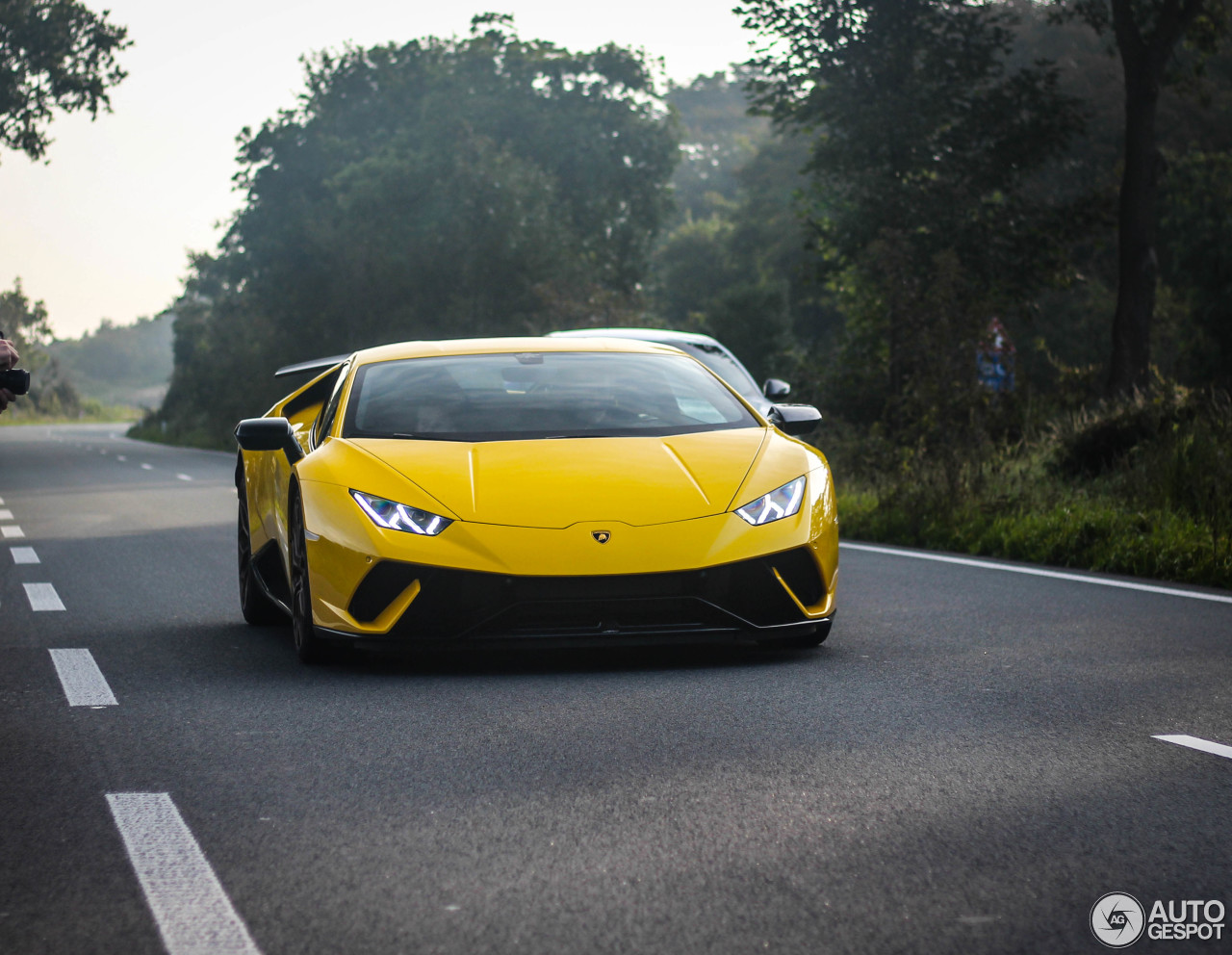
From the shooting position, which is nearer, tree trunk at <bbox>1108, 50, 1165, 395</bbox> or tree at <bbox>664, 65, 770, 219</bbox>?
tree trunk at <bbox>1108, 50, 1165, 395</bbox>

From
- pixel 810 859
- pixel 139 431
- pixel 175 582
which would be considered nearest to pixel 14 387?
pixel 810 859

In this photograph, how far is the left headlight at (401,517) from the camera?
20.6 feet

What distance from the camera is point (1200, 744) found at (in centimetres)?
512

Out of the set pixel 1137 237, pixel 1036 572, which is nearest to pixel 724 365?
pixel 1036 572

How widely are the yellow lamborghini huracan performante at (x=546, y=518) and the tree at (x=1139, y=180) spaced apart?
17868mm

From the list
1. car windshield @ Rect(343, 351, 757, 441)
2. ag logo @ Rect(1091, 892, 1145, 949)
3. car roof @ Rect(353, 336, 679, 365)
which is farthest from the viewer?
car roof @ Rect(353, 336, 679, 365)

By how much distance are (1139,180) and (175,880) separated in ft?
75.1

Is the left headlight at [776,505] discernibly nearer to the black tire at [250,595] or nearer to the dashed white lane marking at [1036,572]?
the black tire at [250,595]

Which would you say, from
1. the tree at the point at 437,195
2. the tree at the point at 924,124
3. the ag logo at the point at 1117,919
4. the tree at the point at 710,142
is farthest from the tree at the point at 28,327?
the ag logo at the point at 1117,919

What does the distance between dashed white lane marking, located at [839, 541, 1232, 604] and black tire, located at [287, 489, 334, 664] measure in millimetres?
4882

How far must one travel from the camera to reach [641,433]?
7059 millimetres

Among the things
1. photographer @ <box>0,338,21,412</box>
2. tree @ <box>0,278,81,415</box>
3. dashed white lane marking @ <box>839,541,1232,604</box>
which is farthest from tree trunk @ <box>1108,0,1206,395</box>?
tree @ <box>0,278,81,415</box>

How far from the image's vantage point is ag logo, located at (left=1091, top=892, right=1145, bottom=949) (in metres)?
3.28

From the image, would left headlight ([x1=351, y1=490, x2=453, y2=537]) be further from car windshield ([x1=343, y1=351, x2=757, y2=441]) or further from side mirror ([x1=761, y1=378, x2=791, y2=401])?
side mirror ([x1=761, y1=378, x2=791, y2=401])
